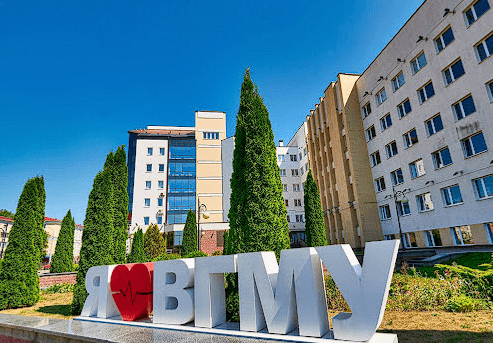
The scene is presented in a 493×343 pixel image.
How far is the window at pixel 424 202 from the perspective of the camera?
65.6 ft

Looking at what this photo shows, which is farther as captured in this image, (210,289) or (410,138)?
(410,138)

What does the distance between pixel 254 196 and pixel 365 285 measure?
3.90m

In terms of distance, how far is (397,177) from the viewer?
2338 cm

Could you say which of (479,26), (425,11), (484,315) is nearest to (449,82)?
(479,26)

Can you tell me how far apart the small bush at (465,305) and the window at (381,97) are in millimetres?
21514

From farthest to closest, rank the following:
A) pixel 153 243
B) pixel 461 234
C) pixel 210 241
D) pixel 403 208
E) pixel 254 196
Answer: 1. pixel 210 241
2. pixel 153 243
3. pixel 403 208
4. pixel 461 234
5. pixel 254 196

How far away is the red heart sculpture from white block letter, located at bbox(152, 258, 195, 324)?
2.14ft

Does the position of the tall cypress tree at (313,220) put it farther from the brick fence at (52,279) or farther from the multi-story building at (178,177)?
the multi-story building at (178,177)

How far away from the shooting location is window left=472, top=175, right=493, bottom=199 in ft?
51.2

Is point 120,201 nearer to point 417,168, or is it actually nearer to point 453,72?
point 417,168

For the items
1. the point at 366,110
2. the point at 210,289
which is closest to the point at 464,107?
the point at 366,110

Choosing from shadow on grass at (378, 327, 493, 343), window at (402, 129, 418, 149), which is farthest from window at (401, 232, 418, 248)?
shadow on grass at (378, 327, 493, 343)

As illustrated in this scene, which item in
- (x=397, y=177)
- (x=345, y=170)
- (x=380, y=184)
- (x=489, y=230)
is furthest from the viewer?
(x=345, y=170)

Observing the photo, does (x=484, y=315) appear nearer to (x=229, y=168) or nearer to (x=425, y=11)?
(x=425, y=11)
